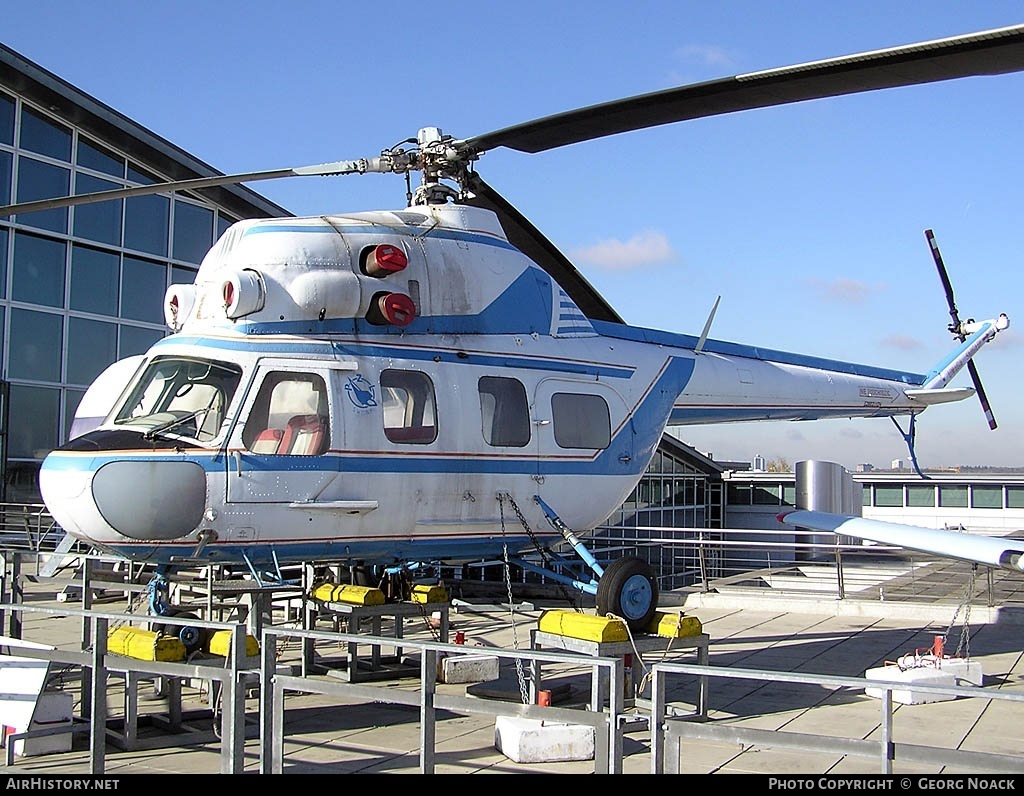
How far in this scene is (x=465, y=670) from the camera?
11.3m

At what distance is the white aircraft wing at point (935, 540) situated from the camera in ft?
31.4

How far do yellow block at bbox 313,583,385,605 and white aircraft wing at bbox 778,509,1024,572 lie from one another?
5.33 metres

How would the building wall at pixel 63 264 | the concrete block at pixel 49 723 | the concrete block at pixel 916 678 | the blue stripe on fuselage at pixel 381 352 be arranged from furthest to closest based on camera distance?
the building wall at pixel 63 264, the concrete block at pixel 916 678, the blue stripe on fuselage at pixel 381 352, the concrete block at pixel 49 723

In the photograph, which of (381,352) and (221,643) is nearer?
(221,643)

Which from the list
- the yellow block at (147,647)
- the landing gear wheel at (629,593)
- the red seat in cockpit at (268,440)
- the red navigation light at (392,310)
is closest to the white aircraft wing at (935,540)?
the landing gear wheel at (629,593)

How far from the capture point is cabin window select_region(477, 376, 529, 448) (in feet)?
35.2

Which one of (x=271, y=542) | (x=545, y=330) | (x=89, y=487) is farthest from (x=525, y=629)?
(x=89, y=487)

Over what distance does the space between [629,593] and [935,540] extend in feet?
10.7

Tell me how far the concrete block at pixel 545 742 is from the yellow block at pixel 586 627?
3.38 feet

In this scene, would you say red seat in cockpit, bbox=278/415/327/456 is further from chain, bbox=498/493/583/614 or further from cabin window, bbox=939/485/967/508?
cabin window, bbox=939/485/967/508

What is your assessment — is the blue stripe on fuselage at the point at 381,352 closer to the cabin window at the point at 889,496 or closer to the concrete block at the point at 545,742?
the concrete block at the point at 545,742

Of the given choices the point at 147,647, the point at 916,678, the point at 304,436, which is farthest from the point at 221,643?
the point at 916,678

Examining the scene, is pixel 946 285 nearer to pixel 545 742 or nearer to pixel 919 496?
pixel 545 742

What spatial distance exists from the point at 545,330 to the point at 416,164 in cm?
233
